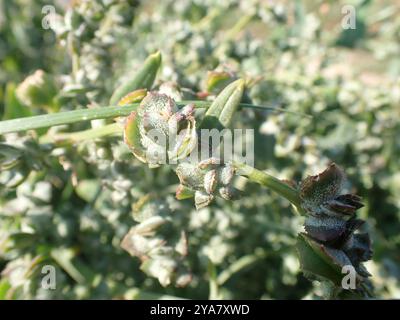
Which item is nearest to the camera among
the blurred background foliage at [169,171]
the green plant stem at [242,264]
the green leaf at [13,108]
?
the blurred background foliage at [169,171]

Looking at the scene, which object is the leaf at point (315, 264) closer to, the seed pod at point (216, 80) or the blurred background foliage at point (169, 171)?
the blurred background foliage at point (169, 171)

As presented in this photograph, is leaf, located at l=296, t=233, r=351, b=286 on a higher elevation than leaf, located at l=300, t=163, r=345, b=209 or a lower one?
lower

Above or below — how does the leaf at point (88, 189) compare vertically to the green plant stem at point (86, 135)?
below

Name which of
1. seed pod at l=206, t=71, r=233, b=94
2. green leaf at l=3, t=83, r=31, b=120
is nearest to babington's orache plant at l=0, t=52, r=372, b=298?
seed pod at l=206, t=71, r=233, b=94

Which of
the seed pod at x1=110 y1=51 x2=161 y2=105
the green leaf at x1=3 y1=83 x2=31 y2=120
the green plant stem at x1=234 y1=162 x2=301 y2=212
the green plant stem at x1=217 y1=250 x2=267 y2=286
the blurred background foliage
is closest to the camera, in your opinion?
the green plant stem at x1=234 y1=162 x2=301 y2=212

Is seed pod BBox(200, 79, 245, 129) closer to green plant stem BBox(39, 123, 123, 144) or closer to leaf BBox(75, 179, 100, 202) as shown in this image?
green plant stem BBox(39, 123, 123, 144)

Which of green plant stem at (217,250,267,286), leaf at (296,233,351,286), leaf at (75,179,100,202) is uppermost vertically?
leaf at (296,233,351,286)

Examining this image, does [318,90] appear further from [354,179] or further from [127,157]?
[127,157]

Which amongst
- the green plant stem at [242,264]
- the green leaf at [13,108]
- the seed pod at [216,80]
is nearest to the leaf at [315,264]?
the seed pod at [216,80]
